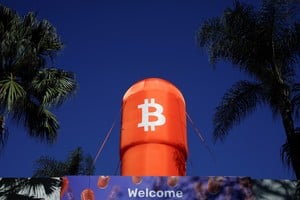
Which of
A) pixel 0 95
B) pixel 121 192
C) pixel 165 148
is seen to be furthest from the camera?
pixel 165 148

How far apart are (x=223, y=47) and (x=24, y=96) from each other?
6.45 m

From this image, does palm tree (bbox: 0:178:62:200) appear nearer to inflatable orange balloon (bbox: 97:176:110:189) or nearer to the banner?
the banner

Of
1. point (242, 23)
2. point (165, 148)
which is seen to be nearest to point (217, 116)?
point (165, 148)

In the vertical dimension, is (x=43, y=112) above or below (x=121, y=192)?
above

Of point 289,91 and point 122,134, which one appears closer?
point 289,91

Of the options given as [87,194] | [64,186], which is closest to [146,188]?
[87,194]

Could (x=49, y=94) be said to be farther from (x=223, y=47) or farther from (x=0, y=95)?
(x=223, y=47)

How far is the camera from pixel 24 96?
15.2m

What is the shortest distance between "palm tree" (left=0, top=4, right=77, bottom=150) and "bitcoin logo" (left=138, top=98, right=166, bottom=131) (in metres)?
2.50

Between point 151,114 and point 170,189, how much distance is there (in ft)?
11.3

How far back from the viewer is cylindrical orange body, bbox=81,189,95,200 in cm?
1292

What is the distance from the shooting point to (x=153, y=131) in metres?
15.6

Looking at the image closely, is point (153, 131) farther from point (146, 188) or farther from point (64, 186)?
point (64, 186)

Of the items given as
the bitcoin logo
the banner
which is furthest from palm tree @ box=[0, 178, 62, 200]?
the bitcoin logo
